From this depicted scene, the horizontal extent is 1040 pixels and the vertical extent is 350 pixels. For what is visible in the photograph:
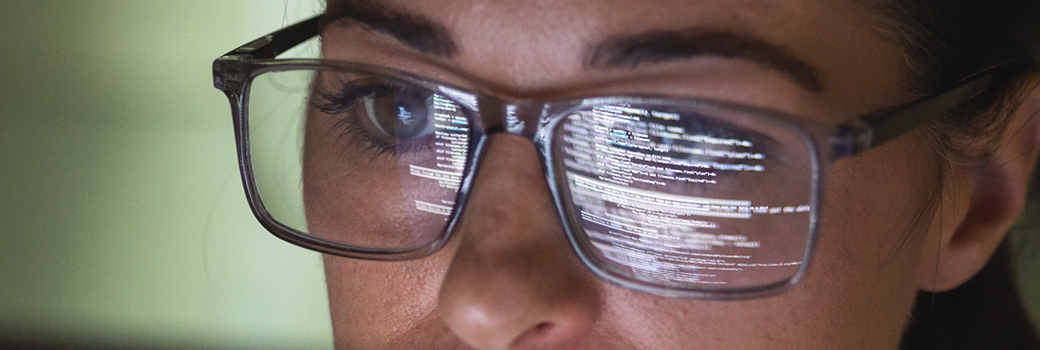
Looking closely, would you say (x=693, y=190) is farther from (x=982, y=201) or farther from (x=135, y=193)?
(x=135, y=193)

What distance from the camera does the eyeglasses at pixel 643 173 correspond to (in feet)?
1.52

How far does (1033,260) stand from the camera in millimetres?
993

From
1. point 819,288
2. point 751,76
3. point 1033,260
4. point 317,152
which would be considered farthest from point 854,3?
point 1033,260

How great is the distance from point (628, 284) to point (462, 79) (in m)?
0.24

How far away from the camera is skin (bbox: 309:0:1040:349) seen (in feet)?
1.54

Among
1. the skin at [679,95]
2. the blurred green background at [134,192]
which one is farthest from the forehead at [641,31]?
the blurred green background at [134,192]

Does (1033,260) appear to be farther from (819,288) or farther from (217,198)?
(217,198)

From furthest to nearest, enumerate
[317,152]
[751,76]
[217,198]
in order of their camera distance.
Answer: [217,198], [317,152], [751,76]

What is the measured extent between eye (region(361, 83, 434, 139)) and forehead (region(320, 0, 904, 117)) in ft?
0.23

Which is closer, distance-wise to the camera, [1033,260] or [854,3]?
[854,3]

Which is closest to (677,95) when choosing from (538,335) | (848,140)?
(848,140)

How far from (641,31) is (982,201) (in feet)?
1.46

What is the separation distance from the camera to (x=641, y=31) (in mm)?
465

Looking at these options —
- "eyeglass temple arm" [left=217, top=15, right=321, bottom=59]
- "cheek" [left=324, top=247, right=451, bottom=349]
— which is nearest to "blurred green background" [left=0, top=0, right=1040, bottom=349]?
"eyeglass temple arm" [left=217, top=15, right=321, bottom=59]
